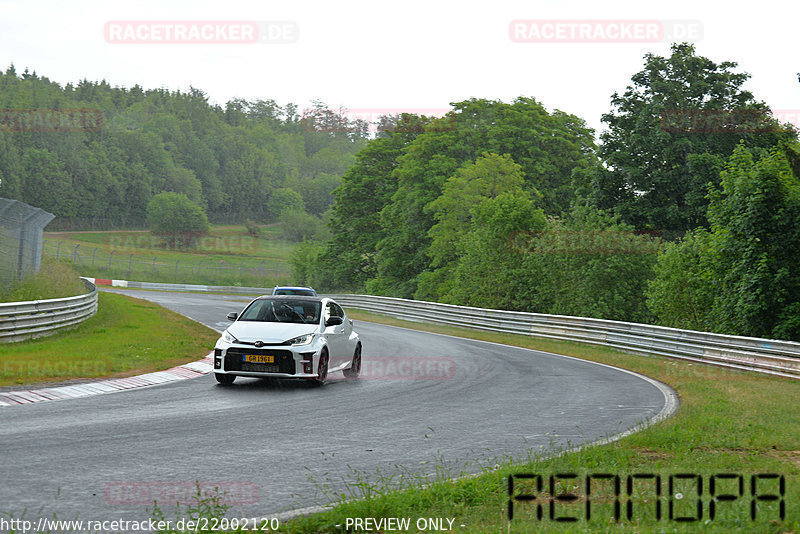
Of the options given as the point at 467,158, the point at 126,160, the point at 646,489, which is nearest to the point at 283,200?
the point at 126,160

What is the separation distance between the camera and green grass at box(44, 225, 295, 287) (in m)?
74.8

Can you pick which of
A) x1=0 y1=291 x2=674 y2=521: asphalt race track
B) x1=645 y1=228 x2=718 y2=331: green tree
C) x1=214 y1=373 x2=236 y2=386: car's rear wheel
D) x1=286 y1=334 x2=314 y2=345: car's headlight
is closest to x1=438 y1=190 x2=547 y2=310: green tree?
x1=645 y1=228 x2=718 y2=331: green tree

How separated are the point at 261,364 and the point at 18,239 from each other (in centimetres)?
1105

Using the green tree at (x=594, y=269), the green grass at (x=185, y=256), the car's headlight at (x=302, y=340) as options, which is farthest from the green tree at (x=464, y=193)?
the car's headlight at (x=302, y=340)

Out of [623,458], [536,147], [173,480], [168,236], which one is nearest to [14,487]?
[173,480]

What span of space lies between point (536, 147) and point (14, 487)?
163ft

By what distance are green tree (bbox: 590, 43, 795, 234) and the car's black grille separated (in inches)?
1239

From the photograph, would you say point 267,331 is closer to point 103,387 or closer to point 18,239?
point 103,387

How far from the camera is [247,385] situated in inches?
524

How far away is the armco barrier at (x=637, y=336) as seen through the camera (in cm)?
1806

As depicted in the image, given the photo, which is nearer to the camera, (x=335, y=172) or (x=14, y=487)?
(x=14, y=487)

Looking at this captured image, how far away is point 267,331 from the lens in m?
13.2

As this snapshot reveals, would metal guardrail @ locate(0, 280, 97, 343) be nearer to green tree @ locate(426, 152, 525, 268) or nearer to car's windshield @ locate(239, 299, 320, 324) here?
car's windshield @ locate(239, 299, 320, 324)

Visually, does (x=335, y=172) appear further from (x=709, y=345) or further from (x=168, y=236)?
(x=709, y=345)
